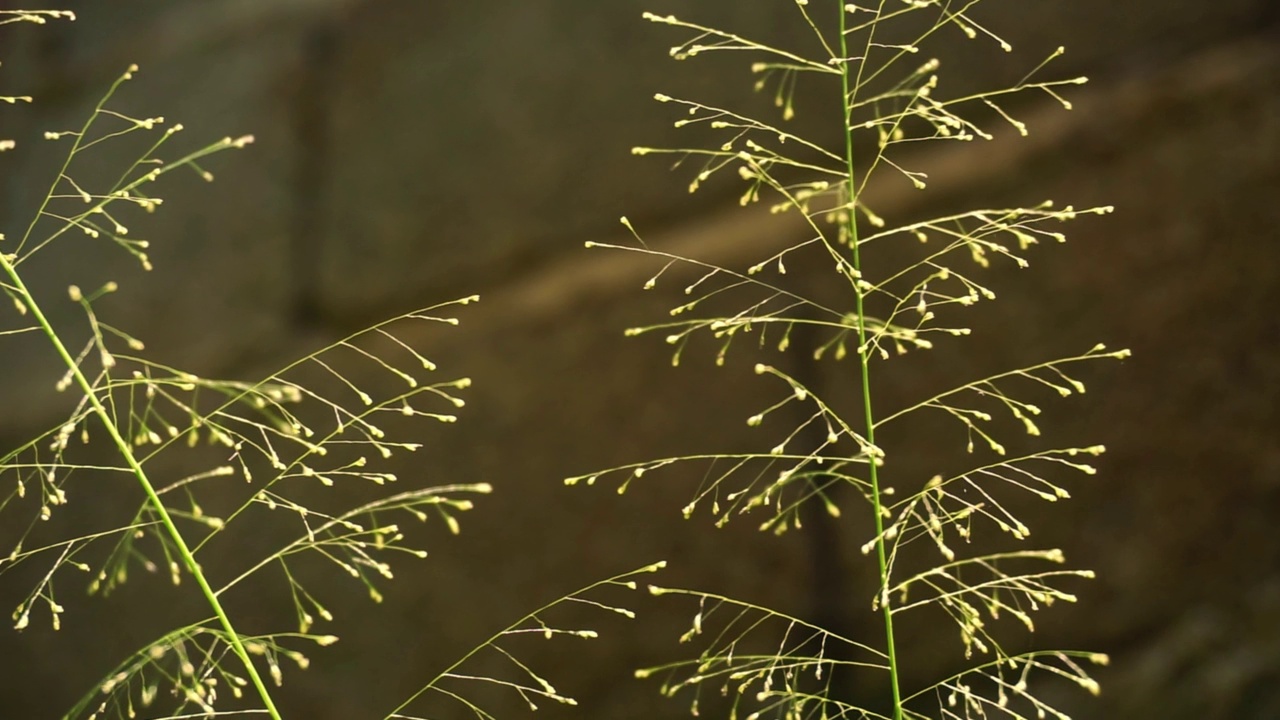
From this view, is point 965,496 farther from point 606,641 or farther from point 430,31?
point 430,31

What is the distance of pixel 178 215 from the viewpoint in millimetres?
928

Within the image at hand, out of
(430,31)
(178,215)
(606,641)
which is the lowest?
(606,641)

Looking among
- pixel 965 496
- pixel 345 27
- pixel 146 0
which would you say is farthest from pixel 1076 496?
pixel 146 0

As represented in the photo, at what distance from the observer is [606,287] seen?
0.85 m

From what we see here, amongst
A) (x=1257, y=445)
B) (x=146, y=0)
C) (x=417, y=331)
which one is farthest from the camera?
(x=146, y=0)

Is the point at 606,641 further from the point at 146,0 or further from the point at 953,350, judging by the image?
the point at 146,0

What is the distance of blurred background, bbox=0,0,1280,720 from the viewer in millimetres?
757

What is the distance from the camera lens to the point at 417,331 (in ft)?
2.85

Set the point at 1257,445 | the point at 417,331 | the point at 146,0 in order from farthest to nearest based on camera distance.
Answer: the point at 146,0 → the point at 417,331 → the point at 1257,445

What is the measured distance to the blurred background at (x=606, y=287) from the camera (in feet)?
2.48

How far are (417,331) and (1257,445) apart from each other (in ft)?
1.81

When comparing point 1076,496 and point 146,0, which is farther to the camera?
point 146,0

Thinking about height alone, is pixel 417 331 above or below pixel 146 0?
below

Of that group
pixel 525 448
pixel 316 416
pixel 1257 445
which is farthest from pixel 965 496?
pixel 316 416
